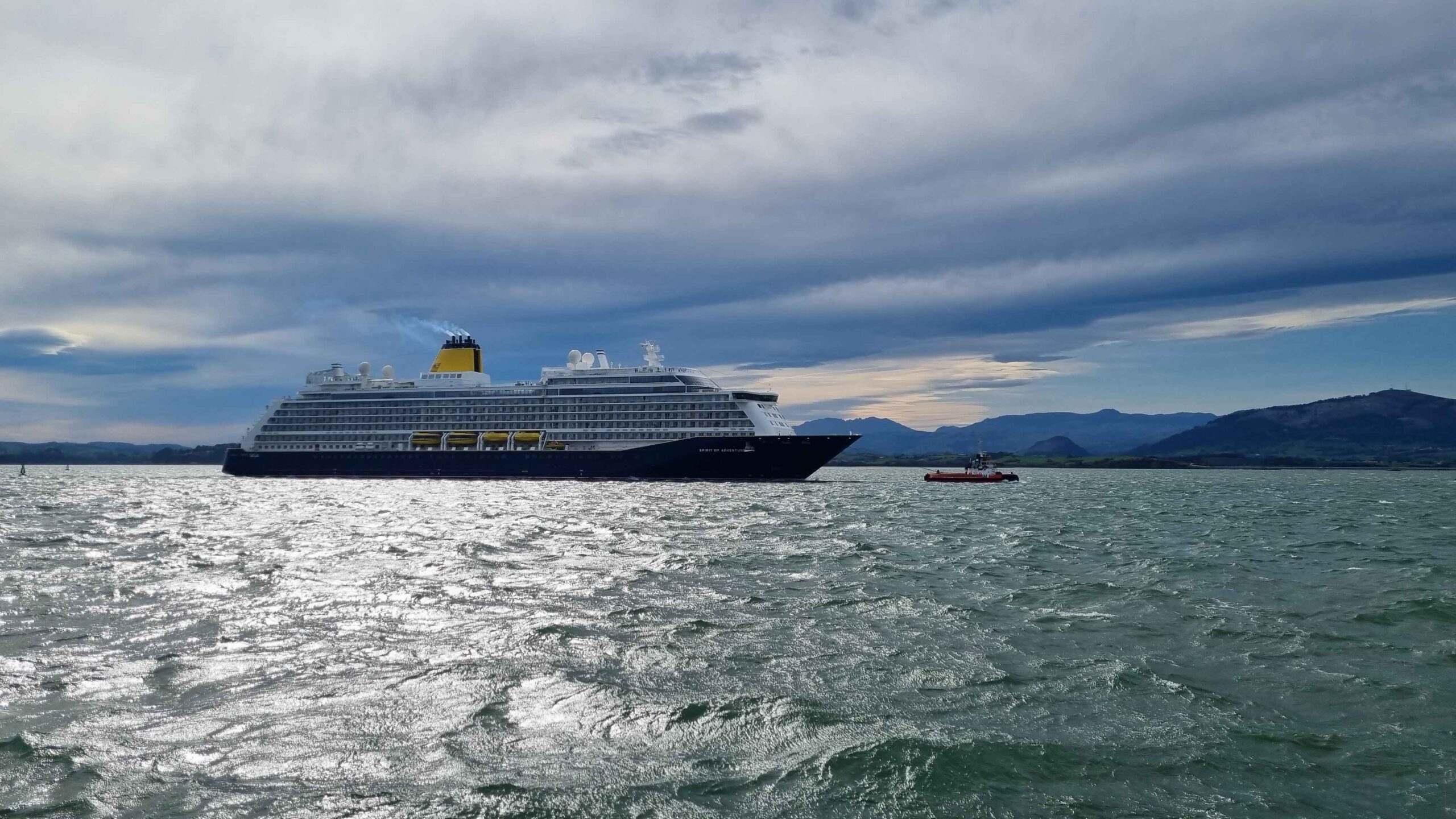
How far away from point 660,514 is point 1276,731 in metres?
44.0

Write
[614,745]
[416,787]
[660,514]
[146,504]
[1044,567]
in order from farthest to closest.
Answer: [146,504]
[660,514]
[1044,567]
[614,745]
[416,787]

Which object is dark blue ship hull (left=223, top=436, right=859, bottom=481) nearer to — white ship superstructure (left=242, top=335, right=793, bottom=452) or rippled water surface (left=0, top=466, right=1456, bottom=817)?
white ship superstructure (left=242, top=335, right=793, bottom=452)

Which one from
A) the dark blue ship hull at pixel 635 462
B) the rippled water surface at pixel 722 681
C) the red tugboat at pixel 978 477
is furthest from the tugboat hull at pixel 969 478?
the rippled water surface at pixel 722 681

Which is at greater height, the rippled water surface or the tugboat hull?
the rippled water surface

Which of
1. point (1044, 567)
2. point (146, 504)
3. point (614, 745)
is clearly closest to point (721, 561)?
point (1044, 567)

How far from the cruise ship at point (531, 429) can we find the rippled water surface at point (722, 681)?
76.6 metres

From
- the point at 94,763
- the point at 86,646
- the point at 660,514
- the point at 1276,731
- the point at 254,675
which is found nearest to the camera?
the point at 94,763

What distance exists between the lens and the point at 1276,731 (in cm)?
1233

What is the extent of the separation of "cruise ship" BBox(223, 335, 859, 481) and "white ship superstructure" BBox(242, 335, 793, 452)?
0.59 feet

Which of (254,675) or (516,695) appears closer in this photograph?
(516,695)

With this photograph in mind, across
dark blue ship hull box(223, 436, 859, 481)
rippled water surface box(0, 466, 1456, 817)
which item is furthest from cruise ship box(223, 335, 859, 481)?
rippled water surface box(0, 466, 1456, 817)

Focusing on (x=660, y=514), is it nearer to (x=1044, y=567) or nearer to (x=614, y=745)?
(x=1044, y=567)

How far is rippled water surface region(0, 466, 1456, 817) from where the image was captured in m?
10.1

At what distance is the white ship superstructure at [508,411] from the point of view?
117875 millimetres
